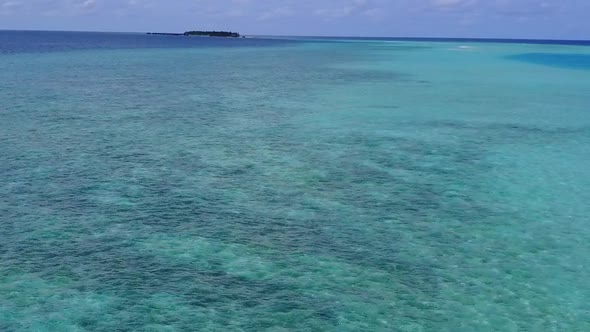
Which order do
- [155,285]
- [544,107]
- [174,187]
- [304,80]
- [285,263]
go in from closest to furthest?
[155,285] → [285,263] → [174,187] → [544,107] → [304,80]

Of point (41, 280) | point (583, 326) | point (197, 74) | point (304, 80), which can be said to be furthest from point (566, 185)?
point (197, 74)

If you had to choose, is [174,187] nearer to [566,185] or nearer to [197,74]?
[566,185]

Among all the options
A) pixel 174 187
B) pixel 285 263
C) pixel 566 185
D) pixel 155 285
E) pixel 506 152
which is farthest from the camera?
pixel 506 152

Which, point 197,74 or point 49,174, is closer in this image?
point 49,174

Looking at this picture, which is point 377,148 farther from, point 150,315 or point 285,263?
point 150,315

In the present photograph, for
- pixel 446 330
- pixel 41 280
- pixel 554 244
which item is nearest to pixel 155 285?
pixel 41 280

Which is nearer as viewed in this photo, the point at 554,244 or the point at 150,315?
the point at 150,315
